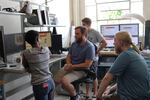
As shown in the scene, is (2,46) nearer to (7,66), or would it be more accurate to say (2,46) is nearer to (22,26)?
(7,66)

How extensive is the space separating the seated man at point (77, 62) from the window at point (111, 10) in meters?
2.27

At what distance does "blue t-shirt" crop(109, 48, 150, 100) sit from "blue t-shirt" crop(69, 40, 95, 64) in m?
1.18

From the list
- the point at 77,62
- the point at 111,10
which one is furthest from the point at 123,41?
the point at 111,10

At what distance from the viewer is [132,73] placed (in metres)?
2.10

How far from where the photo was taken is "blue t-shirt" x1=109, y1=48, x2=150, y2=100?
2.09m

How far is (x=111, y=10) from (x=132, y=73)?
367 cm

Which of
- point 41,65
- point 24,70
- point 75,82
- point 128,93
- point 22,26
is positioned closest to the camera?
point 128,93

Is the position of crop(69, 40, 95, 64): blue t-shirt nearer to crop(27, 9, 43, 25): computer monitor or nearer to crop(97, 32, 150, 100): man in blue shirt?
crop(27, 9, 43, 25): computer monitor

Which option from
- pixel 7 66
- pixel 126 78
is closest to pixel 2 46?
pixel 7 66

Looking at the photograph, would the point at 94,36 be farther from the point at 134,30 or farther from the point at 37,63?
the point at 37,63

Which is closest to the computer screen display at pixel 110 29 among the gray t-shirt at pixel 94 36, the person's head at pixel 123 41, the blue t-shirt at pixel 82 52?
the gray t-shirt at pixel 94 36

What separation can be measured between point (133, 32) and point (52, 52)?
1.74 m

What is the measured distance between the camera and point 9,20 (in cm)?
352

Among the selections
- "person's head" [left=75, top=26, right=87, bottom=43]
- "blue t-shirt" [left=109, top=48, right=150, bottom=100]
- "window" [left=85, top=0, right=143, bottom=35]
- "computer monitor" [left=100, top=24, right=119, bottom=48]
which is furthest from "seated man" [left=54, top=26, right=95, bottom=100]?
"window" [left=85, top=0, right=143, bottom=35]
